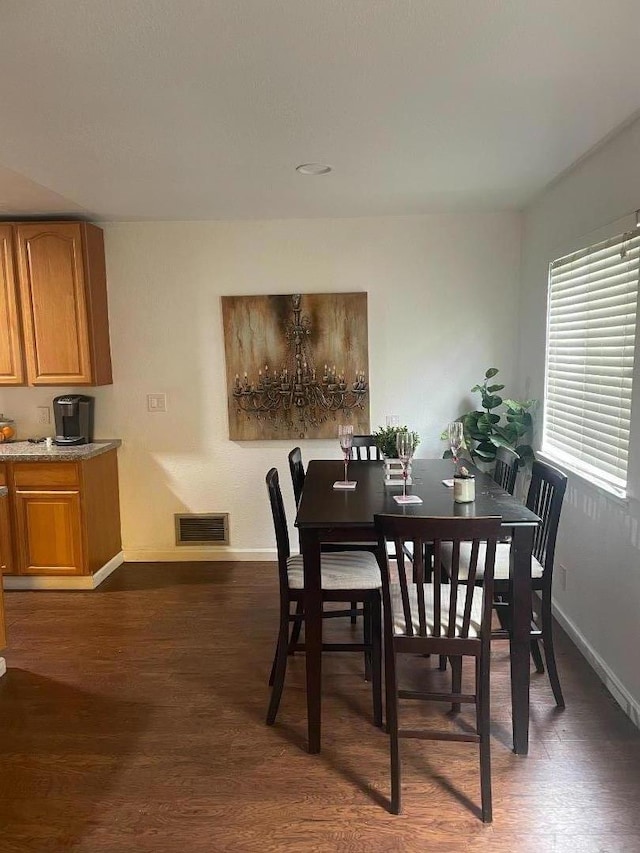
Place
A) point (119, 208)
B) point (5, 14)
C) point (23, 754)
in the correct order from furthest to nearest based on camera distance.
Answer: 1. point (119, 208)
2. point (23, 754)
3. point (5, 14)

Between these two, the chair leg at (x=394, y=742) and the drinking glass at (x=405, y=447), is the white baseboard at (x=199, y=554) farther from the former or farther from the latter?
the chair leg at (x=394, y=742)

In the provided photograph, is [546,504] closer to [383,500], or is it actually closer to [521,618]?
[521,618]

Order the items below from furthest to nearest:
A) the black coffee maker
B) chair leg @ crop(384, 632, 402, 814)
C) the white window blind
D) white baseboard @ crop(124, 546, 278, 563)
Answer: white baseboard @ crop(124, 546, 278, 563)
the black coffee maker
the white window blind
chair leg @ crop(384, 632, 402, 814)

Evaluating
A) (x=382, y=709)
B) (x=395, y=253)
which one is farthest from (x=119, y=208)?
(x=382, y=709)

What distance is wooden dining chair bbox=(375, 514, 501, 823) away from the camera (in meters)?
1.90

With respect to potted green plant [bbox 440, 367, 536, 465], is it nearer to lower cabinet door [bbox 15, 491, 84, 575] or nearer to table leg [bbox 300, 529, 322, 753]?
table leg [bbox 300, 529, 322, 753]

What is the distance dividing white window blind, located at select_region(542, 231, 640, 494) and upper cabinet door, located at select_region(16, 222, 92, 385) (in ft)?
9.83

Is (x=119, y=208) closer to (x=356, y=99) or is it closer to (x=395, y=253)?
(x=395, y=253)

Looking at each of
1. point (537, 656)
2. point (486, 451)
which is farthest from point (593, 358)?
point (537, 656)

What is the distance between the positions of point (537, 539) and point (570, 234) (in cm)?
169

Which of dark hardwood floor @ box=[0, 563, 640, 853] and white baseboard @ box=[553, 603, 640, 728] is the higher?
white baseboard @ box=[553, 603, 640, 728]

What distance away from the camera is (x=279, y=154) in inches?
110

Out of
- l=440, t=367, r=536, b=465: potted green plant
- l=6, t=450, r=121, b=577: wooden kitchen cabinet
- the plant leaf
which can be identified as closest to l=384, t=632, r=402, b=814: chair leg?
l=440, t=367, r=536, b=465: potted green plant

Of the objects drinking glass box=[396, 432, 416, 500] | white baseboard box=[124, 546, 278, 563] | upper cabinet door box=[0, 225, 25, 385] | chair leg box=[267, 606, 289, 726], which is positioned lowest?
white baseboard box=[124, 546, 278, 563]
